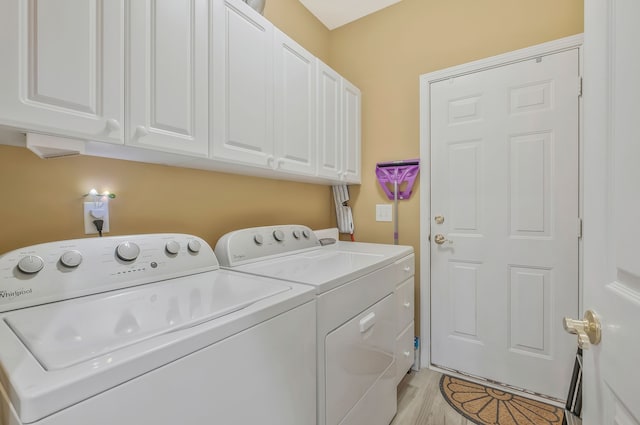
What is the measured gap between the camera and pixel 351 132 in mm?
2305

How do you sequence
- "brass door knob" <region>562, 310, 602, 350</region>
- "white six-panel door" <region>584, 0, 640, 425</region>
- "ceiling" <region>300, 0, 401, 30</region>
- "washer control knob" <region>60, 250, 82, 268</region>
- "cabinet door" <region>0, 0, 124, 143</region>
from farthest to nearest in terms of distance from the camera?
"ceiling" <region>300, 0, 401, 30</region>
"washer control knob" <region>60, 250, 82, 268</region>
"cabinet door" <region>0, 0, 124, 143</region>
"brass door knob" <region>562, 310, 602, 350</region>
"white six-panel door" <region>584, 0, 640, 425</region>

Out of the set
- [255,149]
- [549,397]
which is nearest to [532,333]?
[549,397]

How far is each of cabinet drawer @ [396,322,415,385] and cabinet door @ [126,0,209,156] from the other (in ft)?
5.36

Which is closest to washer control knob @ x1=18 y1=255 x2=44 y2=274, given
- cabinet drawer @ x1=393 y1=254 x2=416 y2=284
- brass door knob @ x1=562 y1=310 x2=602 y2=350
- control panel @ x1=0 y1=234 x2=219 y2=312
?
control panel @ x1=0 y1=234 x2=219 y2=312

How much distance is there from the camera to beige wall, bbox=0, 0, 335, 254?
3.28 feet

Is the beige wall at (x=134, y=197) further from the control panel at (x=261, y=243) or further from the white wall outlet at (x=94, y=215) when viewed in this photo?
the control panel at (x=261, y=243)

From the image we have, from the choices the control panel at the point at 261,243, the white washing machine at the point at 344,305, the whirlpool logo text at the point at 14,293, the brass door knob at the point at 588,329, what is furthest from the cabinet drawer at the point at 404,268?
the whirlpool logo text at the point at 14,293

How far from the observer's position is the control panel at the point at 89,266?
817 mm

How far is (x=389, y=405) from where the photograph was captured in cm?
159

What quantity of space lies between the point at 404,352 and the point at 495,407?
0.59 meters

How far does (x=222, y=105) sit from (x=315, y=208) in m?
1.32

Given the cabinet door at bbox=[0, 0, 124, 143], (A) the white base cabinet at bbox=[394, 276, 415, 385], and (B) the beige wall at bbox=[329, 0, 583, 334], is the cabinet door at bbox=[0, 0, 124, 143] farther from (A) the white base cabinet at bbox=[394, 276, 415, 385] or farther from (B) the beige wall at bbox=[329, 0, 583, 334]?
(B) the beige wall at bbox=[329, 0, 583, 334]

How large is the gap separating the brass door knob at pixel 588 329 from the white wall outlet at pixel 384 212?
1.75 m

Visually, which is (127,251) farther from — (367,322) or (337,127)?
(337,127)
